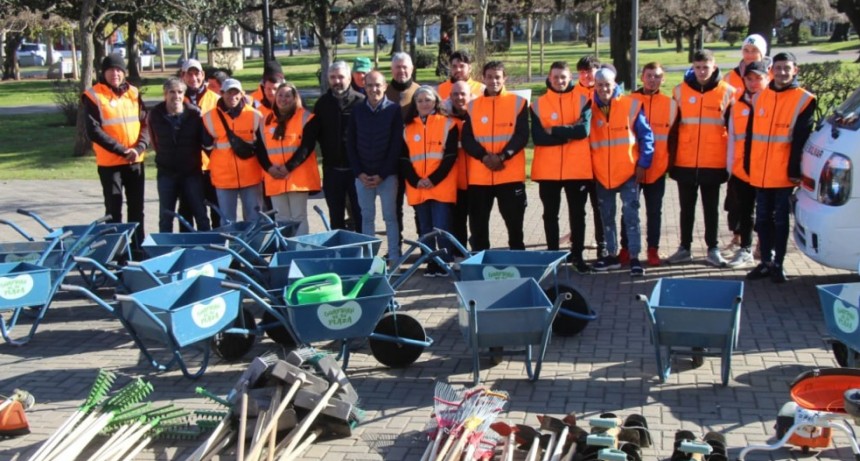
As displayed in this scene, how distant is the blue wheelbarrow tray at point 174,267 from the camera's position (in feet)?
23.7

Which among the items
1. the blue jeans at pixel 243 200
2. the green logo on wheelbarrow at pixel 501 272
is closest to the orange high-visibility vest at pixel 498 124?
the green logo on wheelbarrow at pixel 501 272

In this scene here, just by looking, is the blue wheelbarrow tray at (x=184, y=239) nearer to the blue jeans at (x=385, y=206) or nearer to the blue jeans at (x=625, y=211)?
the blue jeans at (x=385, y=206)

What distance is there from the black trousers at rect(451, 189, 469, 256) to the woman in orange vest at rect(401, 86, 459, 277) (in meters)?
0.33

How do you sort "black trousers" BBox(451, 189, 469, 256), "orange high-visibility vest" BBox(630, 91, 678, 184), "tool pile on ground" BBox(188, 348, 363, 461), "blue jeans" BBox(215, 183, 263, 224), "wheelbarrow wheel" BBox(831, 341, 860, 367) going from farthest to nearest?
"blue jeans" BBox(215, 183, 263, 224) < "black trousers" BBox(451, 189, 469, 256) < "orange high-visibility vest" BBox(630, 91, 678, 184) < "wheelbarrow wheel" BBox(831, 341, 860, 367) < "tool pile on ground" BBox(188, 348, 363, 461)

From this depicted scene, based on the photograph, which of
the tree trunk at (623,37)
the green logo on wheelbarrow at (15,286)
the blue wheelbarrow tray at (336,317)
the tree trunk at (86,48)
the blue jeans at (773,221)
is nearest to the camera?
the blue wheelbarrow tray at (336,317)

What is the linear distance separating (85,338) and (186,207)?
2576 mm

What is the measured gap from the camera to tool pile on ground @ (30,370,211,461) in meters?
5.17

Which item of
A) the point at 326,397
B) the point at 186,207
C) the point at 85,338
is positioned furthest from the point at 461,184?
the point at 326,397

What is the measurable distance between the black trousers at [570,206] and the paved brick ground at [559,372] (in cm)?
39

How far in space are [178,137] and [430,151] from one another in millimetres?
2606

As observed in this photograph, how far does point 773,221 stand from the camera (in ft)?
28.6

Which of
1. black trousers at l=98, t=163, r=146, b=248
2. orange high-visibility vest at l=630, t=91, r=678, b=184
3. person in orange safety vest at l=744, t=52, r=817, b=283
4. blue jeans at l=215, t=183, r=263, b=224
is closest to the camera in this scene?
person in orange safety vest at l=744, t=52, r=817, b=283

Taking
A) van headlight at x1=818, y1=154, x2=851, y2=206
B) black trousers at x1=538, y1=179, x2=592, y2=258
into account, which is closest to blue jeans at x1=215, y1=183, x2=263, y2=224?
black trousers at x1=538, y1=179, x2=592, y2=258

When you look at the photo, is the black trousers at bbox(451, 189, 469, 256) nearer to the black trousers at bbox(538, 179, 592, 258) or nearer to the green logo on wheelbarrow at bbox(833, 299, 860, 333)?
the black trousers at bbox(538, 179, 592, 258)
